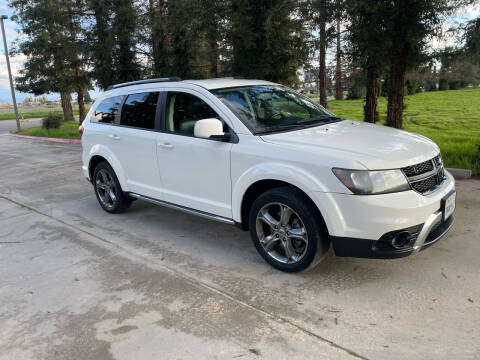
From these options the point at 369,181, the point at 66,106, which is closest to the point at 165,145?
the point at 369,181

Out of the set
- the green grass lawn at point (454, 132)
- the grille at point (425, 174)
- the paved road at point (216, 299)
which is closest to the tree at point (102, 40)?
the green grass lawn at point (454, 132)

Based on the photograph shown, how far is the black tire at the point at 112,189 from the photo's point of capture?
230 inches

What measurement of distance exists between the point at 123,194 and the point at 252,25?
5635 mm

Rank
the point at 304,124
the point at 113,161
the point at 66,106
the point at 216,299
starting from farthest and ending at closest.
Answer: the point at 66,106 → the point at 113,161 → the point at 304,124 → the point at 216,299

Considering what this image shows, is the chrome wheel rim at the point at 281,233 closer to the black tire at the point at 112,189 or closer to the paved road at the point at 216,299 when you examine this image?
the paved road at the point at 216,299

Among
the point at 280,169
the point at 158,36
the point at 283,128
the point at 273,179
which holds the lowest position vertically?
the point at 273,179

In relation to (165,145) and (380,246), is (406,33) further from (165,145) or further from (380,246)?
(380,246)

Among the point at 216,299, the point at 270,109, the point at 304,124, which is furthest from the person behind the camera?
the point at 270,109

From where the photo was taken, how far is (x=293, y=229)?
3850 mm

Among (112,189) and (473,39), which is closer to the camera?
(112,189)

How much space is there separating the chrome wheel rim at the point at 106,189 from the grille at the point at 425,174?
390 centimetres

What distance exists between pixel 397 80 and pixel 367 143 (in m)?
5.51

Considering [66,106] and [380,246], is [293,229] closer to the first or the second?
[380,246]

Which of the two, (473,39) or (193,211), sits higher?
(473,39)
